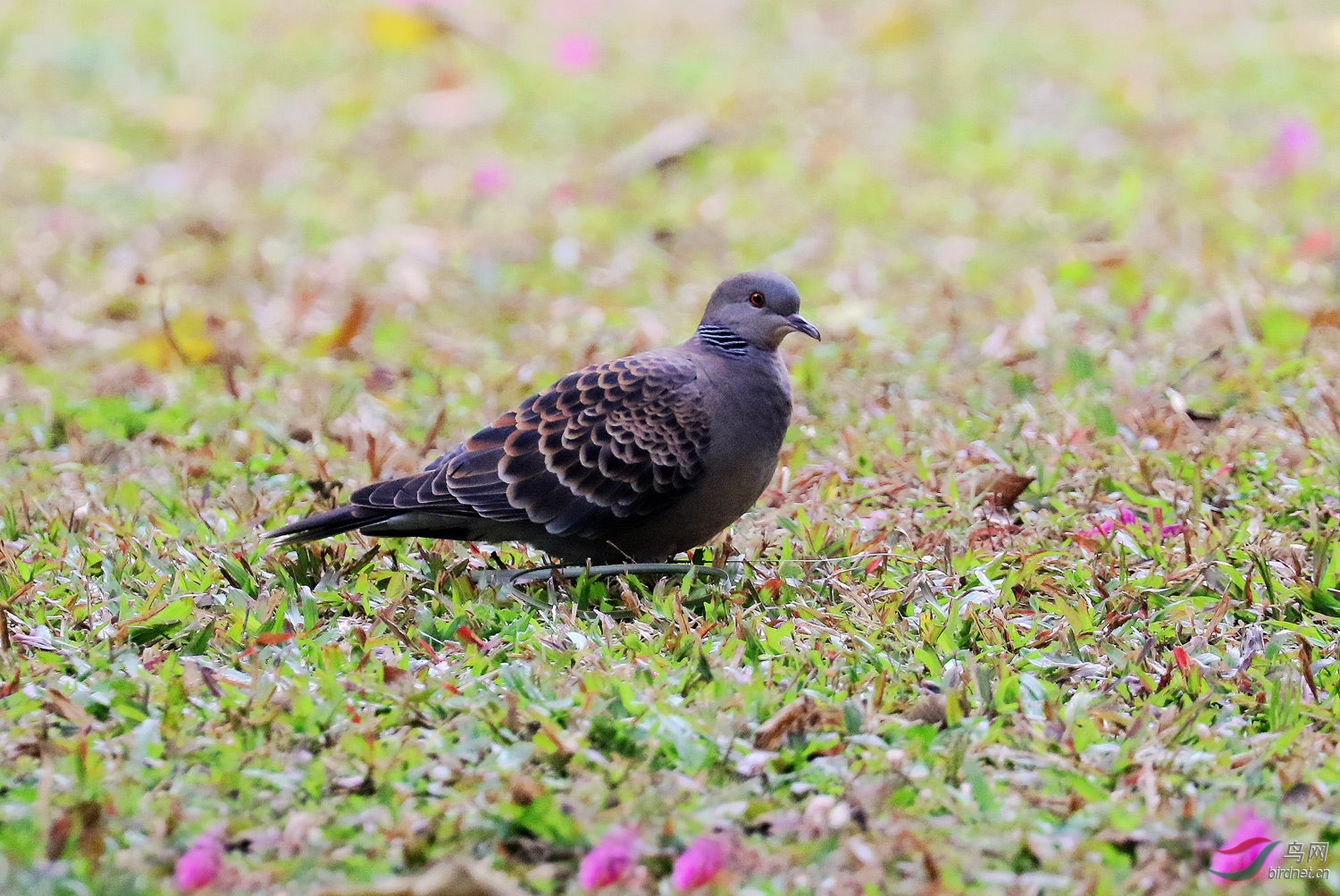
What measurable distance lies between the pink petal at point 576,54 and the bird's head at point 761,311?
674 cm

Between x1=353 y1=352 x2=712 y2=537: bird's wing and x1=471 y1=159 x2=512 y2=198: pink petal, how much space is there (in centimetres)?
481

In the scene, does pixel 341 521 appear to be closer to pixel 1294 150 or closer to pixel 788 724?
pixel 788 724

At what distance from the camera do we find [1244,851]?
2.78 m

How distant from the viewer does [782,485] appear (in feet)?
16.3

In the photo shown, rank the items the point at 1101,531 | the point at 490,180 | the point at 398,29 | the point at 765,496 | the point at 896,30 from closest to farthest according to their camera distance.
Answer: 1. the point at 1101,531
2. the point at 765,496
3. the point at 490,180
4. the point at 398,29
5. the point at 896,30

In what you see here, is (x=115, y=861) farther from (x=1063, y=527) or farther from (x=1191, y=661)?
(x=1063, y=527)

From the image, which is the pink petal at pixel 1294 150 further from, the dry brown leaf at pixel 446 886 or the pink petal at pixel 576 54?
the dry brown leaf at pixel 446 886

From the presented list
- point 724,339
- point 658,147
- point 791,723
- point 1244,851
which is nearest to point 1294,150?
point 658,147

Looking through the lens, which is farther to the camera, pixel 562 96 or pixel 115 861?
pixel 562 96

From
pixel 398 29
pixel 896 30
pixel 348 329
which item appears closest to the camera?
pixel 348 329

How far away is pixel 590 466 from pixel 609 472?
0.05 m

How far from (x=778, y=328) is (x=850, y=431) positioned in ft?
3.29

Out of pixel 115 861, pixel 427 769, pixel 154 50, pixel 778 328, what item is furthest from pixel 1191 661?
pixel 154 50

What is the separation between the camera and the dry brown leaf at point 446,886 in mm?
2613
